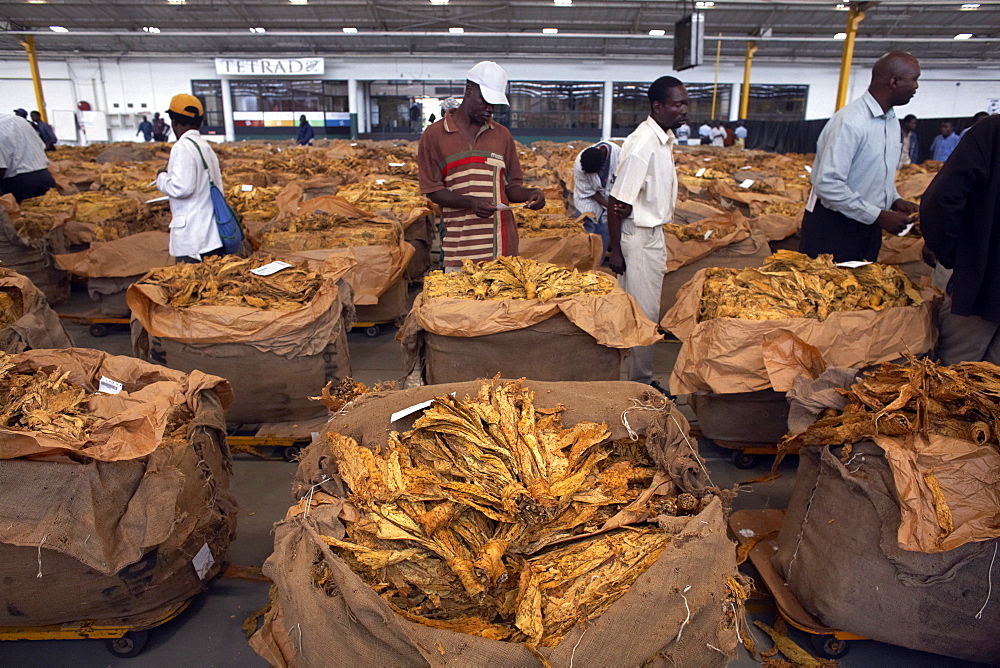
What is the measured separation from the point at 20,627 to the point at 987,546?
2895 millimetres

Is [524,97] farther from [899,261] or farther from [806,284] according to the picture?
[806,284]

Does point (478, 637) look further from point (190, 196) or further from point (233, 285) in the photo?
point (190, 196)

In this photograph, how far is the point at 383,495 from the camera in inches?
67.7

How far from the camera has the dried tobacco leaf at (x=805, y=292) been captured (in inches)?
116

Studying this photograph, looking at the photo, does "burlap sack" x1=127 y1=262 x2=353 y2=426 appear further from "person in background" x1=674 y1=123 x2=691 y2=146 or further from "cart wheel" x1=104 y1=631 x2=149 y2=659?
"person in background" x1=674 y1=123 x2=691 y2=146

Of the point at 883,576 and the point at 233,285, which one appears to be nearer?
Answer: the point at 883,576

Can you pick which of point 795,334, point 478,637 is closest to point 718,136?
point 795,334

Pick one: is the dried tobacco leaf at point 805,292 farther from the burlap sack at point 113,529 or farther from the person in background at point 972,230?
the burlap sack at point 113,529

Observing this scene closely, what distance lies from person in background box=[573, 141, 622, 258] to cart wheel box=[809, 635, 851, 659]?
369 cm

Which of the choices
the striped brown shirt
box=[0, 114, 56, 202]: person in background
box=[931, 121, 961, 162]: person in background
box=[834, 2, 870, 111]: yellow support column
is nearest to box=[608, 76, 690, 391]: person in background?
the striped brown shirt

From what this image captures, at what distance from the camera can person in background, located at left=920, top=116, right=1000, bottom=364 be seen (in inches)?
98.3

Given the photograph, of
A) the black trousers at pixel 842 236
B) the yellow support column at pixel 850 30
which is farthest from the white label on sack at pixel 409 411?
the yellow support column at pixel 850 30

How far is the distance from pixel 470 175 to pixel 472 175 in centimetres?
1

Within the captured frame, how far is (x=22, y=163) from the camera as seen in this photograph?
20.1ft
